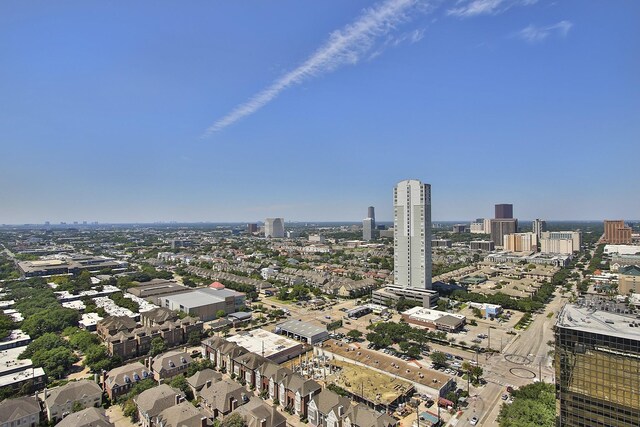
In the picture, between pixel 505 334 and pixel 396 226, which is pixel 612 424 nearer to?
pixel 505 334

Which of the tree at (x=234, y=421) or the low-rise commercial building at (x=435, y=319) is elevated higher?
the tree at (x=234, y=421)

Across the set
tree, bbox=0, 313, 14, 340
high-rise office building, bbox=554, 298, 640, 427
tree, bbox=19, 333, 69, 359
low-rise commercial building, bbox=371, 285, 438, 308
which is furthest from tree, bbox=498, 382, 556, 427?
tree, bbox=0, 313, 14, 340

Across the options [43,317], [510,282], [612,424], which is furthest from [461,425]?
[510,282]

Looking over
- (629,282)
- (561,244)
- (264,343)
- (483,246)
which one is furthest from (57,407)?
(561,244)

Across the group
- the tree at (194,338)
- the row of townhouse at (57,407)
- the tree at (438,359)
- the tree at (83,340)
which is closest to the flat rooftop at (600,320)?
the tree at (438,359)

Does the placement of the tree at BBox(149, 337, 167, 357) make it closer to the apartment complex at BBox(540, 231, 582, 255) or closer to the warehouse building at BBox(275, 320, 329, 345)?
the warehouse building at BBox(275, 320, 329, 345)

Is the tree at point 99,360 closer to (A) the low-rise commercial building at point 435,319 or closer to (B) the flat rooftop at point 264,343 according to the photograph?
(B) the flat rooftop at point 264,343
